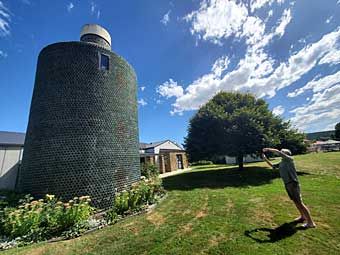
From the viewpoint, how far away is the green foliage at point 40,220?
15.2ft

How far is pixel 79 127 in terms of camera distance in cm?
700

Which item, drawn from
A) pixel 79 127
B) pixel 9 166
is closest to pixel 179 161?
pixel 9 166

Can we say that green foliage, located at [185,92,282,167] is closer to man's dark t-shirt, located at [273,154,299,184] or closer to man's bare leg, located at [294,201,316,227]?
man's dark t-shirt, located at [273,154,299,184]

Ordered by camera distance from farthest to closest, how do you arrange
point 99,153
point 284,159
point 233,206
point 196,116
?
point 196,116
point 99,153
point 233,206
point 284,159

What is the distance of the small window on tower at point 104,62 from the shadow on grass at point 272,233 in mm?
8368

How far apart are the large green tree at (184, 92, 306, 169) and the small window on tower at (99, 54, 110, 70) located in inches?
352

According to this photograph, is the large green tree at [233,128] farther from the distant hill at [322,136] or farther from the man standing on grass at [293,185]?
the distant hill at [322,136]

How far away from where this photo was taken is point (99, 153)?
23.4 ft

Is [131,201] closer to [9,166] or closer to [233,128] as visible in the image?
[9,166]

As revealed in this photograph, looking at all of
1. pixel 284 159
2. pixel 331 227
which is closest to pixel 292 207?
pixel 331 227

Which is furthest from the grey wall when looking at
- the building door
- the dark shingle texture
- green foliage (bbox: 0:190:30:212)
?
the building door

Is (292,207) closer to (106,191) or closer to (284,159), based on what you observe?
(284,159)

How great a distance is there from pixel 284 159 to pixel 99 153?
6591mm

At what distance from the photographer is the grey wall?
28.1 feet
